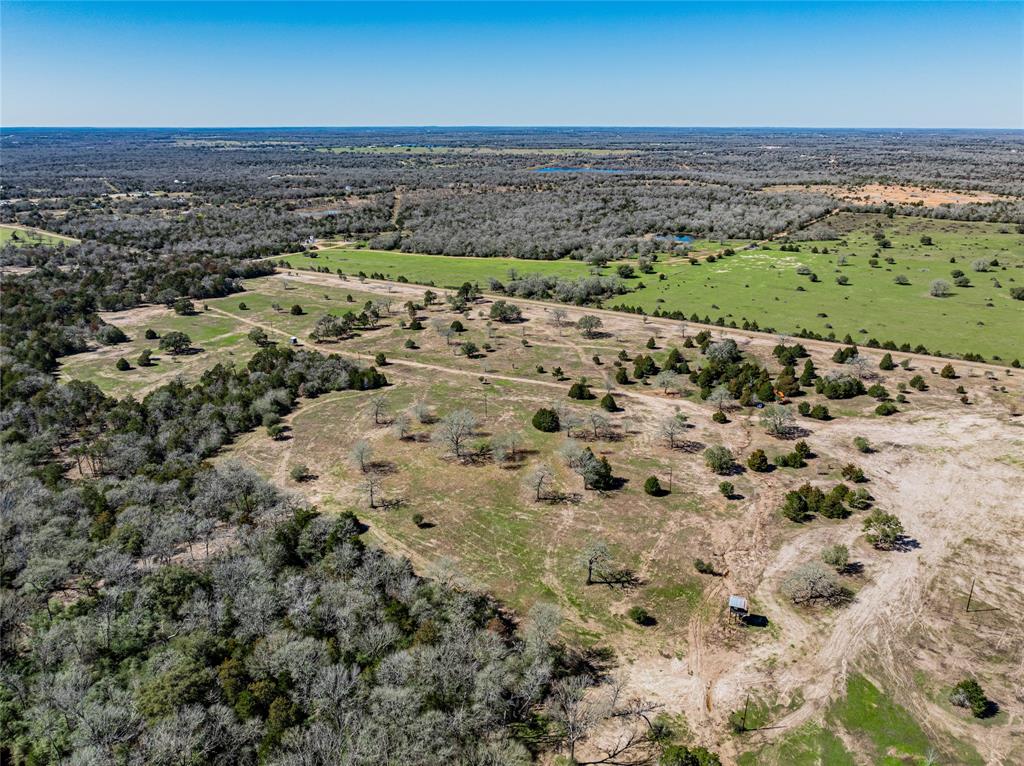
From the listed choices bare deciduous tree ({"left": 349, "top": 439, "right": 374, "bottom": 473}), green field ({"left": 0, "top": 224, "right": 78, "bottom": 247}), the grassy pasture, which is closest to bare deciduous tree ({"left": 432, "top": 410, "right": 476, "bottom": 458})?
bare deciduous tree ({"left": 349, "top": 439, "right": 374, "bottom": 473})

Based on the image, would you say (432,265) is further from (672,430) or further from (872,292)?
(672,430)

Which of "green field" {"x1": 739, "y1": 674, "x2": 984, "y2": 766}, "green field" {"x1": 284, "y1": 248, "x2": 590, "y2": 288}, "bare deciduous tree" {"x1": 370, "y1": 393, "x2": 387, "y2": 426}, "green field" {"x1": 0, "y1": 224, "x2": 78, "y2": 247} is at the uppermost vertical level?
"green field" {"x1": 0, "y1": 224, "x2": 78, "y2": 247}

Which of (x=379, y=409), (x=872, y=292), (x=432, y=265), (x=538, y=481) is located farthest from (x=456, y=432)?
(x=432, y=265)

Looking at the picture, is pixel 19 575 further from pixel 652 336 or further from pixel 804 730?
pixel 652 336

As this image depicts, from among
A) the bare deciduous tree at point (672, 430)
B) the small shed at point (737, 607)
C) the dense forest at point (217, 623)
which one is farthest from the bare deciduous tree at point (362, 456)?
the small shed at point (737, 607)

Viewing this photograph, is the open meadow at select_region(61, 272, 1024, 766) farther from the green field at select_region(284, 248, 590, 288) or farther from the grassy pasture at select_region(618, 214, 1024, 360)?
the green field at select_region(284, 248, 590, 288)

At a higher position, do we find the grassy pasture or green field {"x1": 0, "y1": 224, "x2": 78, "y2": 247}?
green field {"x1": 0, "y1": 224, "x2": 78, "y2": 247}
